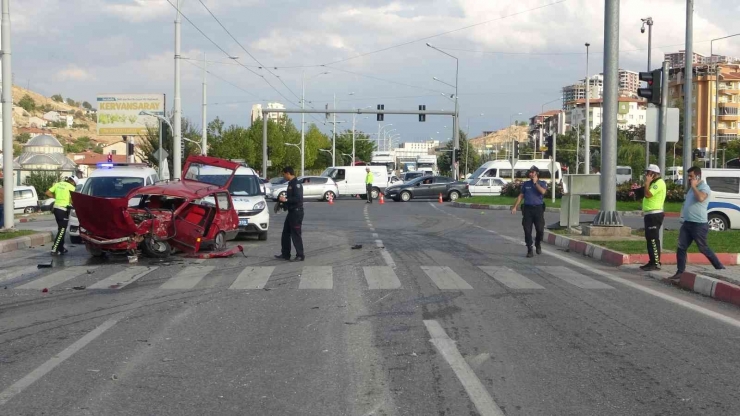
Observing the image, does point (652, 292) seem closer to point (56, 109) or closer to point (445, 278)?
point (445, 278)

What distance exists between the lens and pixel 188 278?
12820mm

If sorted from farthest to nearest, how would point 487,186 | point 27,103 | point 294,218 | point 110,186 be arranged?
point 27,103
point 487,186
point 110,186
point 294,218

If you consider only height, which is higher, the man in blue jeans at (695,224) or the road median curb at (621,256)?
the man in blue jeans at (695,224)

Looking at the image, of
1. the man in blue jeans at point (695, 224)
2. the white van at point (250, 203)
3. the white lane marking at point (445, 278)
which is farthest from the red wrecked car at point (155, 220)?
the man in blue jeans at point (695, 224)

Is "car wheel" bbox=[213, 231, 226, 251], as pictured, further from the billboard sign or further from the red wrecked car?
the billboard sign

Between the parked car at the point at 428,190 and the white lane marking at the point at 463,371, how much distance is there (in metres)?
38.1

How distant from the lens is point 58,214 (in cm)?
1680

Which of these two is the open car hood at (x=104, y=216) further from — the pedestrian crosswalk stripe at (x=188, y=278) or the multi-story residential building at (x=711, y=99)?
the multi-story residential building at (x=711, y=99)

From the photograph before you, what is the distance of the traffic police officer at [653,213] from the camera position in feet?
46.0

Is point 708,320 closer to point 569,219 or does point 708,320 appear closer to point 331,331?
point 331,331

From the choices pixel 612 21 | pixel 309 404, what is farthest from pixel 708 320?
pixel 612 21

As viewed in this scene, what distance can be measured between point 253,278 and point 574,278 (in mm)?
5237

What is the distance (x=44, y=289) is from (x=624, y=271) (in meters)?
9.72

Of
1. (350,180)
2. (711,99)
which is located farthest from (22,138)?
(711,99)
